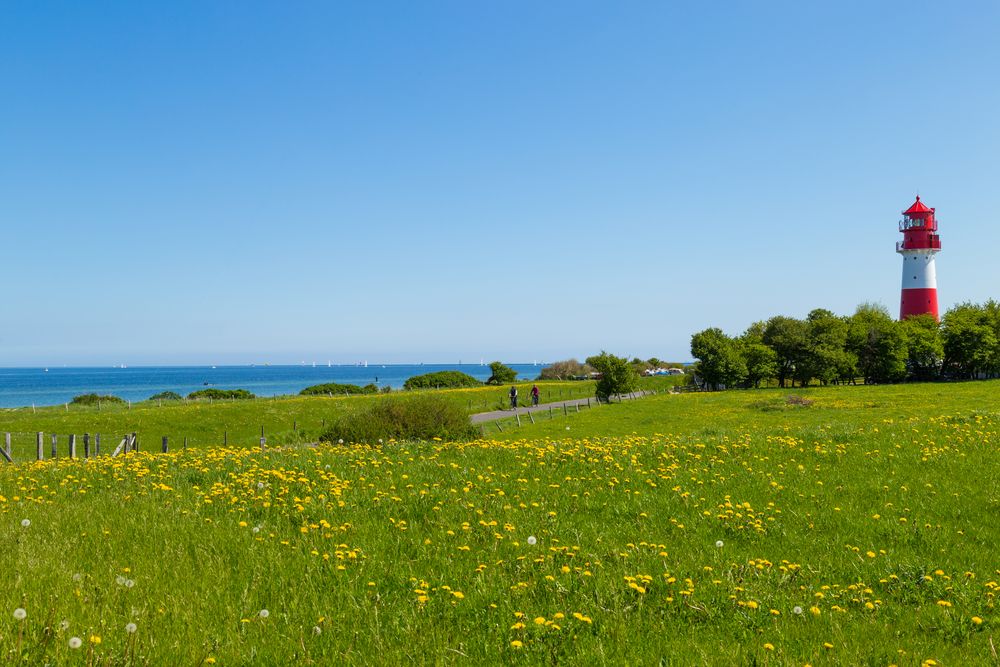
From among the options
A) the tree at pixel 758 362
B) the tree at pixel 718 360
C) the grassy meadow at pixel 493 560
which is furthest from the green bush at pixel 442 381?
the grassy meadow at pixel 493 560

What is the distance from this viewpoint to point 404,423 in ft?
75.6

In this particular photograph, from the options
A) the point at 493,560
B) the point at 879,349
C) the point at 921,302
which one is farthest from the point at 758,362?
the point at 493,560

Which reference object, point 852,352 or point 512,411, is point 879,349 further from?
point 512,411

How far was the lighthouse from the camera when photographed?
90.6 metres

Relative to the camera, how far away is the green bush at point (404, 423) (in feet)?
73.0

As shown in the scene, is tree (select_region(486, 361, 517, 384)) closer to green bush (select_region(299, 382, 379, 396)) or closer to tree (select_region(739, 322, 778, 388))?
green bush (select_region(299, 382, 379, 396))

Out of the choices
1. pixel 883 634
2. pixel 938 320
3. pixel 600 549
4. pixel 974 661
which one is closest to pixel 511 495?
pixel 600 549

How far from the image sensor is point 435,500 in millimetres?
11070

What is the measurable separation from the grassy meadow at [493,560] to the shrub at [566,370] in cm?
12240

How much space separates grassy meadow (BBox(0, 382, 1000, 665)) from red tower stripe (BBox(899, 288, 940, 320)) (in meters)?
91.3

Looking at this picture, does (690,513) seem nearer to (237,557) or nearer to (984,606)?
(984,606)

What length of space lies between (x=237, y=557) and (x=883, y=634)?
7417mm

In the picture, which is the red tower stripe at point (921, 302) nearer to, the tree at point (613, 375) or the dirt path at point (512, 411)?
the dirt path at point (512, 411)

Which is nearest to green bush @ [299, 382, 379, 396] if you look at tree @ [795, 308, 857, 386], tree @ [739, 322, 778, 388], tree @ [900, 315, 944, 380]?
tree @ [739, 322, 778, 388]
